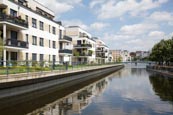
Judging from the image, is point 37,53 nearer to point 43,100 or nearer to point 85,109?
point 43,100

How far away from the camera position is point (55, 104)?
17.9 m

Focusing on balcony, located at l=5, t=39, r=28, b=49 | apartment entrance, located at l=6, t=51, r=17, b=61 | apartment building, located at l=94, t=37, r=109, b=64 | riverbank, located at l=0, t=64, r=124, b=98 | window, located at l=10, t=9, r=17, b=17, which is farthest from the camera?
apartment building, located at l=94, t=37, r=109, b=64

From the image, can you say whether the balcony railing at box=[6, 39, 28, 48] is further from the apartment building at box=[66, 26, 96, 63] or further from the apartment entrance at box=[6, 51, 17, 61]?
the apartment building at box=[66, 26, 96, 63]

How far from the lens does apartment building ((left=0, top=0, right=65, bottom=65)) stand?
30.6 meters

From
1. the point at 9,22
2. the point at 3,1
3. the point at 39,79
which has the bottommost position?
the point at 39,79

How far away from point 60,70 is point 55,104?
38.6 ft

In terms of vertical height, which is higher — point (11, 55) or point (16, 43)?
point (16, 43)

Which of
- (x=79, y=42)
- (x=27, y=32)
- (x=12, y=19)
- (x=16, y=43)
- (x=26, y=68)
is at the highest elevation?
(x=79, y=42)

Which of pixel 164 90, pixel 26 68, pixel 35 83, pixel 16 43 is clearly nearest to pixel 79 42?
pixel 16 43

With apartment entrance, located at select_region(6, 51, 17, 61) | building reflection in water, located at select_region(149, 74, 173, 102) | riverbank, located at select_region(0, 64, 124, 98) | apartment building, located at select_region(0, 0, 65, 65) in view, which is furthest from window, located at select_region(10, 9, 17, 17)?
building reflection in water, located at select_region(149, 74, 173, 102)

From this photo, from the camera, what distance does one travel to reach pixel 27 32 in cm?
3656

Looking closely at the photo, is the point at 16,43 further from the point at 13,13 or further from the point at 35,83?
the point at 35,83

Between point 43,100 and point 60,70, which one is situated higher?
point 60,70

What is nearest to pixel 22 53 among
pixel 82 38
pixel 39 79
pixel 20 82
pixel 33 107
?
pixel 39 79
